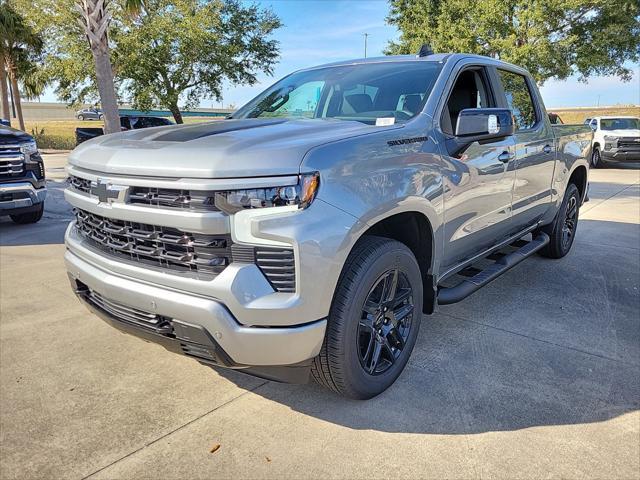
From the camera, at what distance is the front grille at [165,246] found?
2.20 m

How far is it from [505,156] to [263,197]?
7.67 feet

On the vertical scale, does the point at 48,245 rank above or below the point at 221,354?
below

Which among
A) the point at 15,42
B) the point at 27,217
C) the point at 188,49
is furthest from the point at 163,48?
the point at 27,217

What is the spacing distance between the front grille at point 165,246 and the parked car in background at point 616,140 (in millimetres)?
17477

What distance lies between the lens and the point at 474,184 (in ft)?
11.0

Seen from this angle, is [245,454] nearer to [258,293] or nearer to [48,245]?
[258,293]

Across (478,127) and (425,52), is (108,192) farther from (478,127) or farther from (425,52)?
(425,52)

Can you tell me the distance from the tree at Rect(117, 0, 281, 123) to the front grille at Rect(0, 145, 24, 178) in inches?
564

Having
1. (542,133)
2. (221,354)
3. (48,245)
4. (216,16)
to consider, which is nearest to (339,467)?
(221,354)

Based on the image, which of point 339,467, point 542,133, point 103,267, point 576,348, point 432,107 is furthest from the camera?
point 542,133

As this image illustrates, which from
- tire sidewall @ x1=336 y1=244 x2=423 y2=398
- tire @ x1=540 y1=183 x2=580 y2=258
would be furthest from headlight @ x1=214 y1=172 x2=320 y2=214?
tire @ x1=540 y1=183 x2=580 y2=258

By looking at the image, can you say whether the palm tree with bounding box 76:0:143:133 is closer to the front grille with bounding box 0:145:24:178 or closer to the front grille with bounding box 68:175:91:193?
the front grille with bounding box 0:145:24:178

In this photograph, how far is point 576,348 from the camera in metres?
3.46

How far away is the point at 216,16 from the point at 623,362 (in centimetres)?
2104
